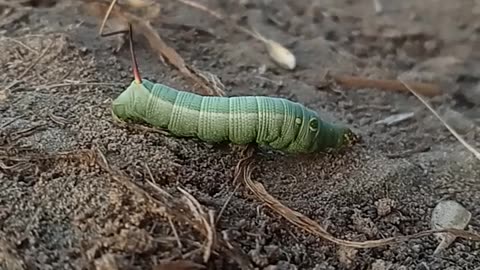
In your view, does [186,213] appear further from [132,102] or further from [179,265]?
[132,102]

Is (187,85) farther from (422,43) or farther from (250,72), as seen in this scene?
(422,43)

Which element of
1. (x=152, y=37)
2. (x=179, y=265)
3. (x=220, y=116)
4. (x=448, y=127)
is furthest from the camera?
(x=152, y=37)

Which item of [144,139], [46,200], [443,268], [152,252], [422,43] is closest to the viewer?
[152,252]

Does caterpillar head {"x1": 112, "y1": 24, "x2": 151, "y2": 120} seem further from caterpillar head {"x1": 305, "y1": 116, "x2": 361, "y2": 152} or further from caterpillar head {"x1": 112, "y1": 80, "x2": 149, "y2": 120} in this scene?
caterpillar head {"x1": 305, "y1": 116, "x2": 361, "y2": 152}

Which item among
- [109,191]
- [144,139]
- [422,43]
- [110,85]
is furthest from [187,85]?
[422,43]

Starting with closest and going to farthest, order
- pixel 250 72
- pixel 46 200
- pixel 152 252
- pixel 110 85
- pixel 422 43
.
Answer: pixel 152 252 < pixel 46 200 < pixel 110 85 < pixel 250 72 < pixel 422 43

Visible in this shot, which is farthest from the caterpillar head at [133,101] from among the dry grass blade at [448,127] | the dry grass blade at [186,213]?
the dry grass blade at [448,127]

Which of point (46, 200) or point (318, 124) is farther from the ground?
point (318, 124)

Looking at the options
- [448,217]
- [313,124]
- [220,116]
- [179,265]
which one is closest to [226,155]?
Answer: [220,116]
